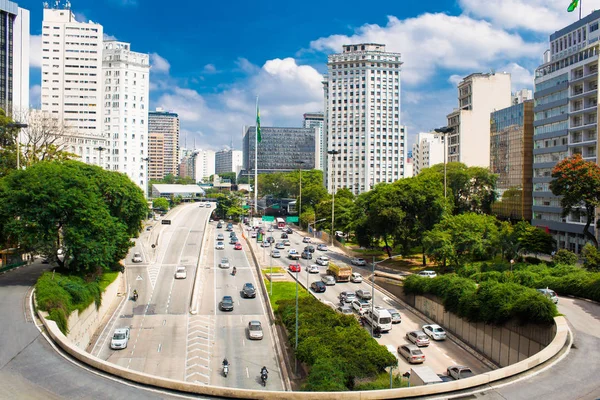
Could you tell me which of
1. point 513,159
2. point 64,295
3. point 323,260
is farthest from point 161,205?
point 64,295

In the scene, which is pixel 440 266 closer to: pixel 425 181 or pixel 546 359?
pixel 425 181

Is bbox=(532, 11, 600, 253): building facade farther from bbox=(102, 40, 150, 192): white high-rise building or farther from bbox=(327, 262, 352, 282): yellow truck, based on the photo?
bbox=(102, 40, 150, 192): white high-rise building

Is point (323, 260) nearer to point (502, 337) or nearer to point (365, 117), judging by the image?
point (502, 337)

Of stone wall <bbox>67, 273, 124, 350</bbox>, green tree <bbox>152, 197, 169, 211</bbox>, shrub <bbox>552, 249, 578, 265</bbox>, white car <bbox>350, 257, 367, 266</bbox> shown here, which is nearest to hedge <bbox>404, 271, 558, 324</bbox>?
shrub <bbox>552, 249, 578, 265</bbox>

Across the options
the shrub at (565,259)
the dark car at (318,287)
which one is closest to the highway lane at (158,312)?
the dark car at (318,287)

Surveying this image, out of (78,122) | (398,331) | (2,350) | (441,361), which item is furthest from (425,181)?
(78,122)
